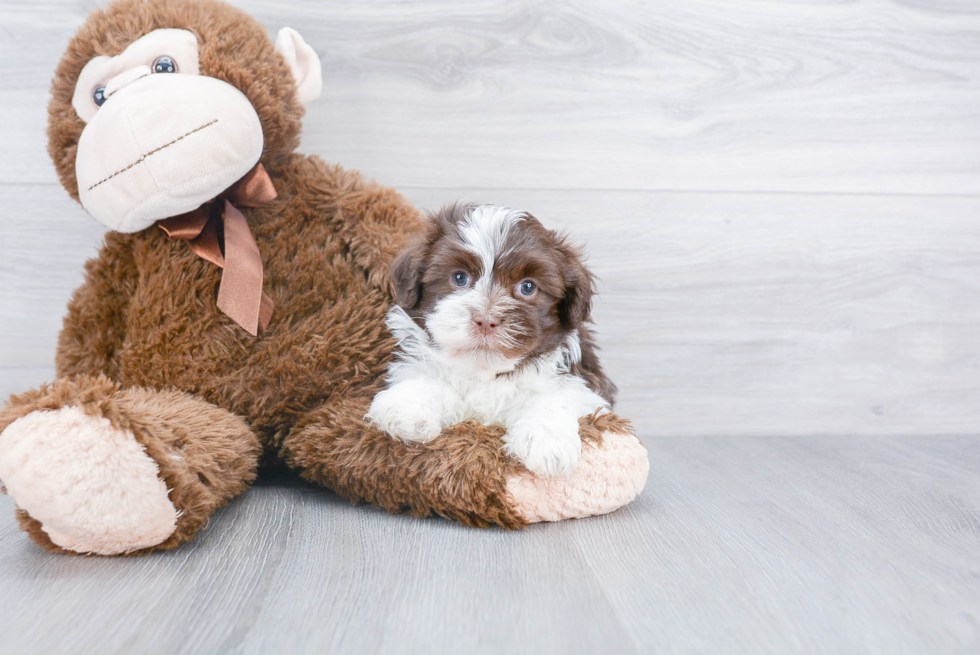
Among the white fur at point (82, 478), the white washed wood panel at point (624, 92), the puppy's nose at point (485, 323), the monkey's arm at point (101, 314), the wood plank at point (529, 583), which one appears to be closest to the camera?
the wood plank at point (529, 583)

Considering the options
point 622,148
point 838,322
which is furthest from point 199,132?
point 838,322

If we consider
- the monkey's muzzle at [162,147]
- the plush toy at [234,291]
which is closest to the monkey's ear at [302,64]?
the plush toy at [234,291]

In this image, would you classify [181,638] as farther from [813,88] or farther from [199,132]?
[813,88]

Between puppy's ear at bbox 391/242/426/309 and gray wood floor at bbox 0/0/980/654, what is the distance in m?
0.38

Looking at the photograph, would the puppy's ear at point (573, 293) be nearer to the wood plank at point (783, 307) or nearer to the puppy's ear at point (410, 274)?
the puppy's ear at point (410, 274)

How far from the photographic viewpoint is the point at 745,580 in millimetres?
1005

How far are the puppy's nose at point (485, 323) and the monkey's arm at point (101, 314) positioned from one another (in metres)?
0.75

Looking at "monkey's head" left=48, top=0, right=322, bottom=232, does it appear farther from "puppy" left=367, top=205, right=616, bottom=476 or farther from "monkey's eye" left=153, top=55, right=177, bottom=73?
"puppy" left=367, top=205, right=616, bottom=476

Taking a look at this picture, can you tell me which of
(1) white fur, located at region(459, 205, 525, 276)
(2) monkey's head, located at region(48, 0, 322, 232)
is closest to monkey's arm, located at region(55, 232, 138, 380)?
(2) monkey's head, located at region(48, 0, 322, 232)

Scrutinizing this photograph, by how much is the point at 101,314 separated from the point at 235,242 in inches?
13.1

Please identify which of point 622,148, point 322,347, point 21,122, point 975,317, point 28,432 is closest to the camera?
point 28,432

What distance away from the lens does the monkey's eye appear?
128 cm

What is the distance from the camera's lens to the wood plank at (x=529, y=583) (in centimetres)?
84

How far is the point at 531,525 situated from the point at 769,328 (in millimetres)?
1040
